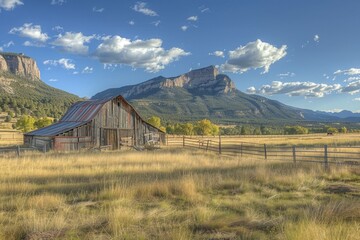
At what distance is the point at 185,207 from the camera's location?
7.52 meters

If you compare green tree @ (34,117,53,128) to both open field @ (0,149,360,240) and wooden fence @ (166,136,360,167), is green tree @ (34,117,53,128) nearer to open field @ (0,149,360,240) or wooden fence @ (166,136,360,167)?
wooden fence @ (166,136,360,167)

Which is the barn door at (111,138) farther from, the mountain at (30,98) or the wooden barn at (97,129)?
the mountain at (30,98)

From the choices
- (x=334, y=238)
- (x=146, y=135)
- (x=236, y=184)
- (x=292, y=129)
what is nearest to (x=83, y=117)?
(x=146, y=135)

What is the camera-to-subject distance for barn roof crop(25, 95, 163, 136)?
31.1m

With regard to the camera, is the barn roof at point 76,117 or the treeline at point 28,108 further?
the treeline at point 28,108

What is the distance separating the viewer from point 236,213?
6930 mm

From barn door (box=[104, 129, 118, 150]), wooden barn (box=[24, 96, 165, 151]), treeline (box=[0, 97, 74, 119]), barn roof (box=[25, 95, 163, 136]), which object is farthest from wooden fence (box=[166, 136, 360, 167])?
treeline (box=[0, 97, 74, 119])

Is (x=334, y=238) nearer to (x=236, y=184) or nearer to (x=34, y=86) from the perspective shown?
(x=236, y=184)

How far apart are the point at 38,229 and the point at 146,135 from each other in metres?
33.2

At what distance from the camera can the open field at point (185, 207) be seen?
513 cm

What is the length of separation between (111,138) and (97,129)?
2.06 meters

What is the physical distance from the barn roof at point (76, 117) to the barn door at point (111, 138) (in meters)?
2.56

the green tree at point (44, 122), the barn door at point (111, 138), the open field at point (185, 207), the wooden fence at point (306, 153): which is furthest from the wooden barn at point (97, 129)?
the green tree at point (44, 122)

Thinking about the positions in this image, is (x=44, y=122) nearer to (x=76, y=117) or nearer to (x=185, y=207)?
(x=76, y=117)
